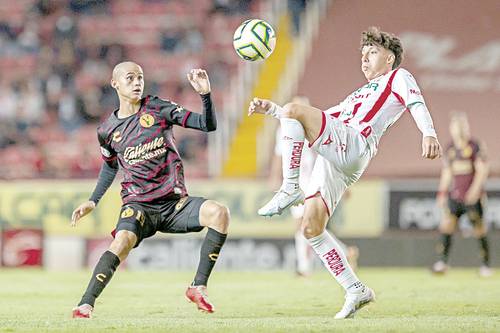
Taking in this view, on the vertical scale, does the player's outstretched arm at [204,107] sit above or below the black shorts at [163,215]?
above

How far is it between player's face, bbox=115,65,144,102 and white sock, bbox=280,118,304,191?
1437 mm

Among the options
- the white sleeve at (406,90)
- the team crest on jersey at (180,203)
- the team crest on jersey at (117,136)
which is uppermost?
the white sleeve at (406,90)

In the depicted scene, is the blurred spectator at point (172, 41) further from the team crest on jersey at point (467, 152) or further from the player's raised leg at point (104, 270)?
the player's raised leg at point (104, 270)

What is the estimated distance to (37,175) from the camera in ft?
61.6

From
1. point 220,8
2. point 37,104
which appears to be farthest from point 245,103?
point 37,104

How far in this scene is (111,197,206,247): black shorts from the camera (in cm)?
854

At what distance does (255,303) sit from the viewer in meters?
10.2

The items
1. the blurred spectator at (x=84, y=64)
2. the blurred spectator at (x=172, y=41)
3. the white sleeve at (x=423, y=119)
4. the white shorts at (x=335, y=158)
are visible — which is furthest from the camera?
the blurred spectator at (x=172, y=41)

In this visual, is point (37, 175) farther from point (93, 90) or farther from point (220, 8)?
point (220, 8)

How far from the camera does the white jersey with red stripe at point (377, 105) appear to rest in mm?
8164

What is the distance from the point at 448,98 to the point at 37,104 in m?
8.12

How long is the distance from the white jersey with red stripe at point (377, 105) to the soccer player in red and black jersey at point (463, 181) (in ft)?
23.7

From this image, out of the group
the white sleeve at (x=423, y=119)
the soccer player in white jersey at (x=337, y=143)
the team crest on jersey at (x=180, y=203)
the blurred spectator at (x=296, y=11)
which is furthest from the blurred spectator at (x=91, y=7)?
the white sleeve at (x=423, y=119)

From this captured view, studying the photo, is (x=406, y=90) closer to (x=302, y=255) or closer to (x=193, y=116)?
(x=193, y=116)
